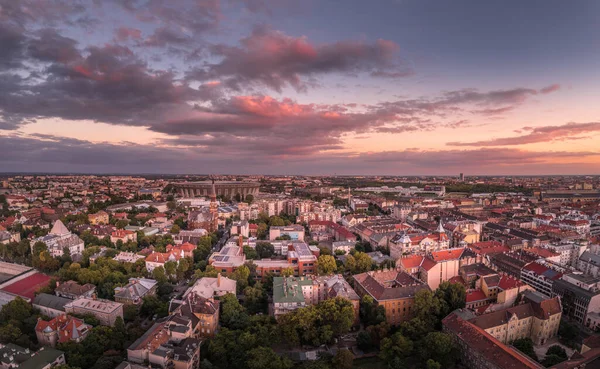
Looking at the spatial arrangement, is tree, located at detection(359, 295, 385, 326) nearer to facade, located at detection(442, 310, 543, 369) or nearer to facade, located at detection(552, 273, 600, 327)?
facade, located at detection(442, 310, 543, 369)

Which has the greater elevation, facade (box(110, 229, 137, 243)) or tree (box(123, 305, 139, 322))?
facade (box(110, 229, 137, 243))

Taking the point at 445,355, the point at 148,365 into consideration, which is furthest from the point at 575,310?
the point at 148,365

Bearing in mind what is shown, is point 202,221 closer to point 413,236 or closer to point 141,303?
point 141,303

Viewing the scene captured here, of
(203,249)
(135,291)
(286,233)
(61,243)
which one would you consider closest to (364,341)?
(135,291)

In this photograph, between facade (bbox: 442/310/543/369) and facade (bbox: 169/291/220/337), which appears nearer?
facade (bbox: 442/310/543/369)

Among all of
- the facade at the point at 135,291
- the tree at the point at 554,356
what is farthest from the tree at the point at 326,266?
the tree at the point at 554,356

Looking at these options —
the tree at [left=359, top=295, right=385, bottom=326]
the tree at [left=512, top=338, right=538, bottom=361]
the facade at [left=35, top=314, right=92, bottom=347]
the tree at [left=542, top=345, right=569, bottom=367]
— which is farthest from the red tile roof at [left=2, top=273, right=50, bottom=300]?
the tree at [left=542, top=345, right=569, bottom=367]
